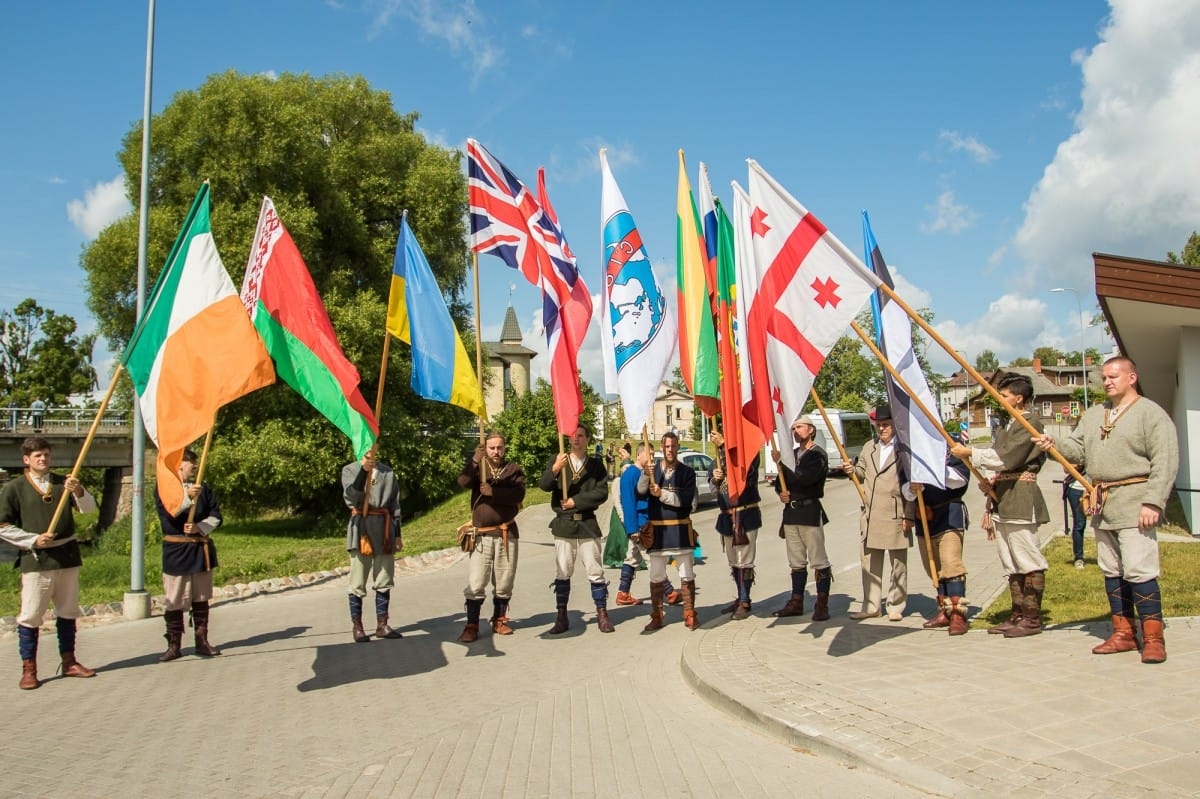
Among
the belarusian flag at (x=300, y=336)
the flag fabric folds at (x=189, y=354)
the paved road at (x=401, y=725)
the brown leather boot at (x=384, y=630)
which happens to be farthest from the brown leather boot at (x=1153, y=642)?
the brown leather boot at (x=384, y=630)

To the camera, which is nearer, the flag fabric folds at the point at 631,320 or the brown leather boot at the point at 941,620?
the brown leather boot at the point at 941,620

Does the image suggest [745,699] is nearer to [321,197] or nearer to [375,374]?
[375,374]

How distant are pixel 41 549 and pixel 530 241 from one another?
18.0 feet

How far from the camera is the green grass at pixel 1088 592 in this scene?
8.09 metres

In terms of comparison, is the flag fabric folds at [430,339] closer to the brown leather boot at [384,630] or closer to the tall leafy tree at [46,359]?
the brown leather boot at [384,630]

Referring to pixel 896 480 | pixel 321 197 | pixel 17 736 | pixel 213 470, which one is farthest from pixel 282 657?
pixel 321 197

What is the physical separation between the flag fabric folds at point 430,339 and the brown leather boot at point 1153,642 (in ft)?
19.1

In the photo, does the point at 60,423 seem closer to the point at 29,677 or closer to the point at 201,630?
the point at 201,630

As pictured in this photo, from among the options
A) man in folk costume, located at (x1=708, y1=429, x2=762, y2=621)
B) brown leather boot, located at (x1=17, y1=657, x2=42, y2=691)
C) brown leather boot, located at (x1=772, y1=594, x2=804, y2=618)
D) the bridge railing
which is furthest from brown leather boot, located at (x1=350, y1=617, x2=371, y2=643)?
the bridge railing

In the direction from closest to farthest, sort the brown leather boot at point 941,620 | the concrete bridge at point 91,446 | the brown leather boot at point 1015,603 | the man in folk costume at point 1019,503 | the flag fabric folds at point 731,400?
the man in folk costume at point 1019,503 < the brown leather boot at point 1015,603 < the flag fabric folds at point 731,400 < the brown leather boot at point 941,620 < the concrete bridge at point 91,446

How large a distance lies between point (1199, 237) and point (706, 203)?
64.4 m

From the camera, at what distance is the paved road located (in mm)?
4875

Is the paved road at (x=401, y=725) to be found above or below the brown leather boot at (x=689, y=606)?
below

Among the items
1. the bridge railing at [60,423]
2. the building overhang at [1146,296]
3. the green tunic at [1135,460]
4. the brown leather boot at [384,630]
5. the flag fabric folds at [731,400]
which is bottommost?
the brown leather boot at [384,630]
